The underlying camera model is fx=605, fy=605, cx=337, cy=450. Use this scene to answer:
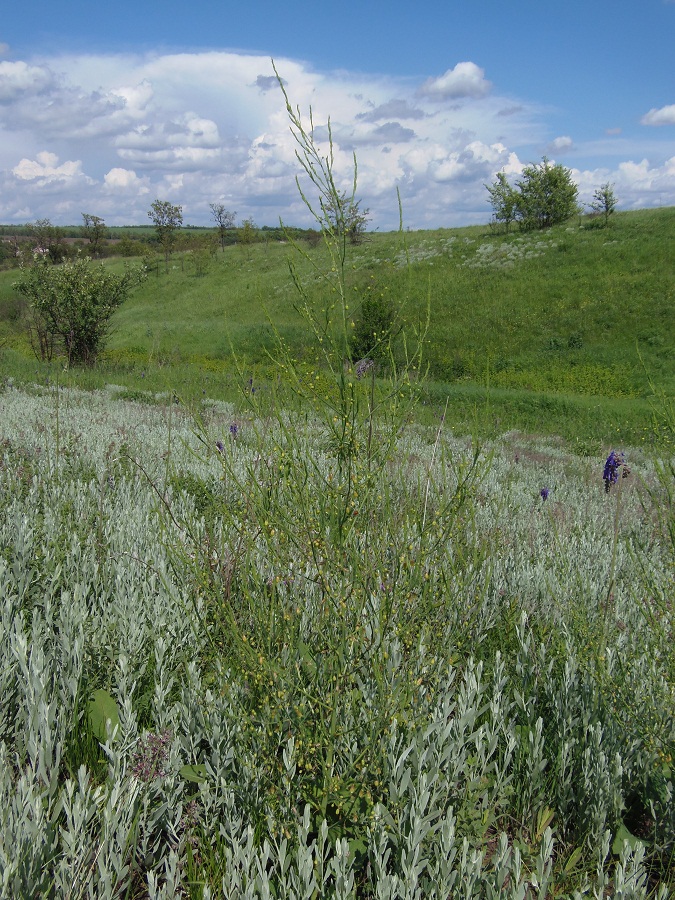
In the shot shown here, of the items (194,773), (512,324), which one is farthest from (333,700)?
(512,324)

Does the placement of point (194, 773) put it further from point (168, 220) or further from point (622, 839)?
point (168, 220)

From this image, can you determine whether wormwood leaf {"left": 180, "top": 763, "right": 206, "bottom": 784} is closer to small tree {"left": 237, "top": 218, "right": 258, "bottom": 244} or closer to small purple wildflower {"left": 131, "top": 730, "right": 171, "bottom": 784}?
small purple wildflower {"left": 131, "top": 730, "right": 171, "bottom": 784}

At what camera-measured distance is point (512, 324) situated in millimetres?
29328

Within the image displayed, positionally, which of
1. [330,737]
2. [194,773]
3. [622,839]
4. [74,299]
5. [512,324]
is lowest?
[622,839]

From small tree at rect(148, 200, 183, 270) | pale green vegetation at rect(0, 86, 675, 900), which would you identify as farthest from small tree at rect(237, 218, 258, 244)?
pale green vegetation at rect(0, 86, 675, 900)

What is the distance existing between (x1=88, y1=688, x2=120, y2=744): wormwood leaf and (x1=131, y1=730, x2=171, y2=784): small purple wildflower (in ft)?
0.90

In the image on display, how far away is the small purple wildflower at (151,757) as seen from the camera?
1941mm

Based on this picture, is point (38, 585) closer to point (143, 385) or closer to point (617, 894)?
point (617, 894)

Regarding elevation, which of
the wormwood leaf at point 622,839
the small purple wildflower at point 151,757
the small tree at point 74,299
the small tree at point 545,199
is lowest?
the wormwood leaf at point 622,839

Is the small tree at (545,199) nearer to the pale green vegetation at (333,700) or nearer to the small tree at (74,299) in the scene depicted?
the small tree at (74,299)

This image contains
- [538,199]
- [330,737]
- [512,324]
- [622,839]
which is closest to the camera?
[330,737]

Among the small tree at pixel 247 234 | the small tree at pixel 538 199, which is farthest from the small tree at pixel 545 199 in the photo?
the small tree at pixel 247 234

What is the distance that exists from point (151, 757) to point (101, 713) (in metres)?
0.47

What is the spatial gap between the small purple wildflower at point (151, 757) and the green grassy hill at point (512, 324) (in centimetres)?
1316
